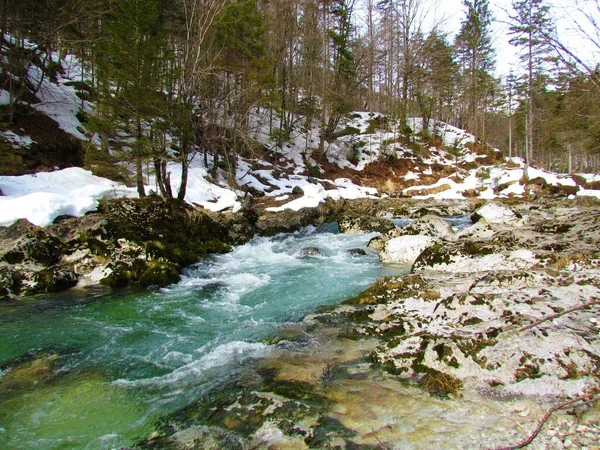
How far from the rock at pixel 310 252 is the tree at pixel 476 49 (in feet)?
100

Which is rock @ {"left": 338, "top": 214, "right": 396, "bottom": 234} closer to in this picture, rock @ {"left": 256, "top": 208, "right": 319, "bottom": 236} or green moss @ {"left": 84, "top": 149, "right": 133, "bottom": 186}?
rock @ {"left": 256, "top": 208, "right": 319, "bottom": 236}

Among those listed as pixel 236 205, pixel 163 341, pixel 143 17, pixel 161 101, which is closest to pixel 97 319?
pixel 163 341

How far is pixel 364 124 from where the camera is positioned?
113 feet

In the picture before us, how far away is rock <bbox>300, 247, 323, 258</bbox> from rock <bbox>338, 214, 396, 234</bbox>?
3.42m

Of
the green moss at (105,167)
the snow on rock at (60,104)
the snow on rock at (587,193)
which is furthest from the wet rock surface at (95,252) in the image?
the snow on rock at (587,193)

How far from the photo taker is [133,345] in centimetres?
437

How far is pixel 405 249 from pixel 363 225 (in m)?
4.66

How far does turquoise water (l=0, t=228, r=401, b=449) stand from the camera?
9.46ft

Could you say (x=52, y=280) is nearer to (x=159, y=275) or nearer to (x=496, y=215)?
(x=159, y=275)

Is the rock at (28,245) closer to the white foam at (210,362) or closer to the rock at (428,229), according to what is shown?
the white foam at (210,362)

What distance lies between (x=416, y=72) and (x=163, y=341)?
33378mm

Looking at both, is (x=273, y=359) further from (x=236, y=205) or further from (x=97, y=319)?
(x=236, y=205)

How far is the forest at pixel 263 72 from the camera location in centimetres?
1025

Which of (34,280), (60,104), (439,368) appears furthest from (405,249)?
(60,104)
